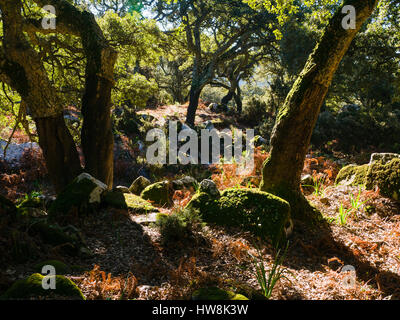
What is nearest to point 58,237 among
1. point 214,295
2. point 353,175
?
point 214,295

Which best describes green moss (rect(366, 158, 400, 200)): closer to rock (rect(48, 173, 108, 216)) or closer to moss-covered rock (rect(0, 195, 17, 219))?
rock (rect(48, 173, 108, 216))

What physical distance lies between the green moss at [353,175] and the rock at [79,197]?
17.4 feet

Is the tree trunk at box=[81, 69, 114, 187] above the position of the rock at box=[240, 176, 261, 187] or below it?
above

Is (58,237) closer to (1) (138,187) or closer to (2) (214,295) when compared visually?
(2) (214,295)

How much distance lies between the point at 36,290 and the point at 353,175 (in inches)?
250

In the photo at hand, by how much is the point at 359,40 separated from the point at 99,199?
10.8 meters

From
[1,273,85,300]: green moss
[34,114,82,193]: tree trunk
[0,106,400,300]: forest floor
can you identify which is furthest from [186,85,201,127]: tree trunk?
[1,273,85,300]: green moss

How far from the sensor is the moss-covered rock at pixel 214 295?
2492 millimetres

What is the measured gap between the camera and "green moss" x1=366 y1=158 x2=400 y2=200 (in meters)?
5.39

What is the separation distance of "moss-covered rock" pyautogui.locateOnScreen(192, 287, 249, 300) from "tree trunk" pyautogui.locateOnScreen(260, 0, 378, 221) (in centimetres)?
259

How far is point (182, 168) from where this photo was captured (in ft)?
35.9

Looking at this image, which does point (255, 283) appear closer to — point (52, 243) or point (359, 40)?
point (52, 243)
